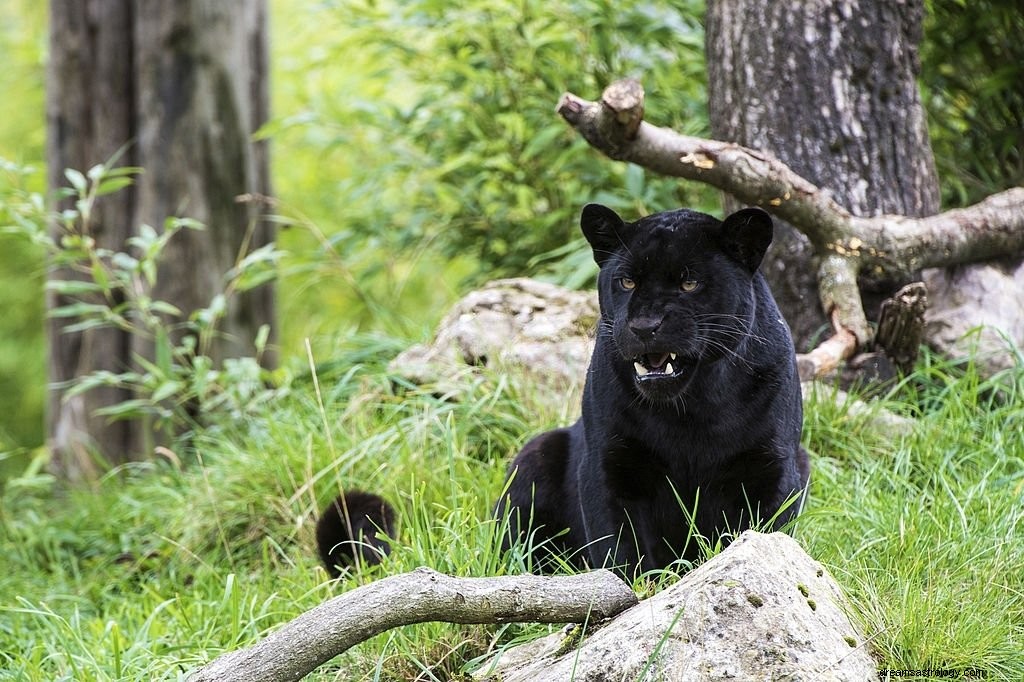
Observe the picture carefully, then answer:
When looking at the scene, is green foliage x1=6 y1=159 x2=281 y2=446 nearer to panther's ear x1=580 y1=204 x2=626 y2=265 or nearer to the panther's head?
panther's ear x1=580 y1=204 x2=626 y2=265

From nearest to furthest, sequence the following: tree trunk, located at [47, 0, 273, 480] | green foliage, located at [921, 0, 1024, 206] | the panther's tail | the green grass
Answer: the green grass < the panther's tail < green foliage, located at [921, 0, 1024, 206] < tree trunk, located at [47, 0, 273, 480]

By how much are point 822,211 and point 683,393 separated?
146 cm

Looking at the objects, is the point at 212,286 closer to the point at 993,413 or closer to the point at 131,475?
the point at 131,475

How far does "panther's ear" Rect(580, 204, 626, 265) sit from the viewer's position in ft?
9.04

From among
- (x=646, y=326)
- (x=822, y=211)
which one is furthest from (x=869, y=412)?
(x=646, y=326)

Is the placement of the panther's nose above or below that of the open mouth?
above

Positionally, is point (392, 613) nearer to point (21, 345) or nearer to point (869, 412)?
point (869, 412)

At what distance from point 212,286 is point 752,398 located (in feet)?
11.8

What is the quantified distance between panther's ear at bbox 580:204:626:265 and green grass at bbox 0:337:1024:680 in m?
0.72

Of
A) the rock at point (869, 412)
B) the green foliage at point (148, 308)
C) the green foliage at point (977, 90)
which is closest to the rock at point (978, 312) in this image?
the rock at point (869, 412)

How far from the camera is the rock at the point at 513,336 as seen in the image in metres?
4.23

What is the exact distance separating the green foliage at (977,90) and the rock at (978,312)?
2.33 feet

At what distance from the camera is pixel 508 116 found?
520 centimetres
